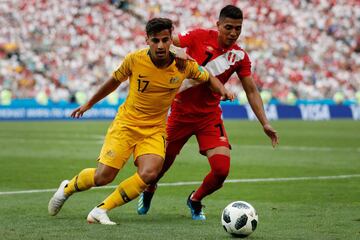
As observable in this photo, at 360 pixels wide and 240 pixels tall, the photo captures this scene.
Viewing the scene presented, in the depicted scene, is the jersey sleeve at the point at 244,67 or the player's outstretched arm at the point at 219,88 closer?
the player's outstretched arm at the point at 219,88

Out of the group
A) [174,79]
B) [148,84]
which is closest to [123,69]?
[148,84]

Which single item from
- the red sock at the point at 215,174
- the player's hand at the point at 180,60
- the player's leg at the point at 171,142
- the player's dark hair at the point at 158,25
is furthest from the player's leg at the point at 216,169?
the player's dark hair at the point at 158,25

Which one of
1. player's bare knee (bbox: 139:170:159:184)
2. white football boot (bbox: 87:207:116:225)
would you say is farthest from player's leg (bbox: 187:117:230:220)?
white football boot (bbox: 87:207:116:225)

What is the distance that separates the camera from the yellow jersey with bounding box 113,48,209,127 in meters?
8.63

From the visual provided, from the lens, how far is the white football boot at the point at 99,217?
27.6ft

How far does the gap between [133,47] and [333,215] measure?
28.1 m

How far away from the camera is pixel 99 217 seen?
843cm

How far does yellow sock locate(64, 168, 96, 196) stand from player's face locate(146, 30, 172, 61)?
53.6 inches

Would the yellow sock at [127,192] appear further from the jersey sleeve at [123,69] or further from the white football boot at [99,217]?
the jersey sleeve at [123,69]

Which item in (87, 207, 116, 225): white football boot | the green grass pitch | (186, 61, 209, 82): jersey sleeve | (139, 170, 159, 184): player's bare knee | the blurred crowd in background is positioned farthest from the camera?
the blurred crowd in background

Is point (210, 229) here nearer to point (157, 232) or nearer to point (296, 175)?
point (157, 232)

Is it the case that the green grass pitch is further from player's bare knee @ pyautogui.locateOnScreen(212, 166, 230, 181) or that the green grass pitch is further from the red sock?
player's bare knee @ pyautogui.locateOnScreen(212, 166, 230, 181)

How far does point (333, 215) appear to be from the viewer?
9.33 m

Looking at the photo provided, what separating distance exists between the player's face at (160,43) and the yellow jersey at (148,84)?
0.22 metres
